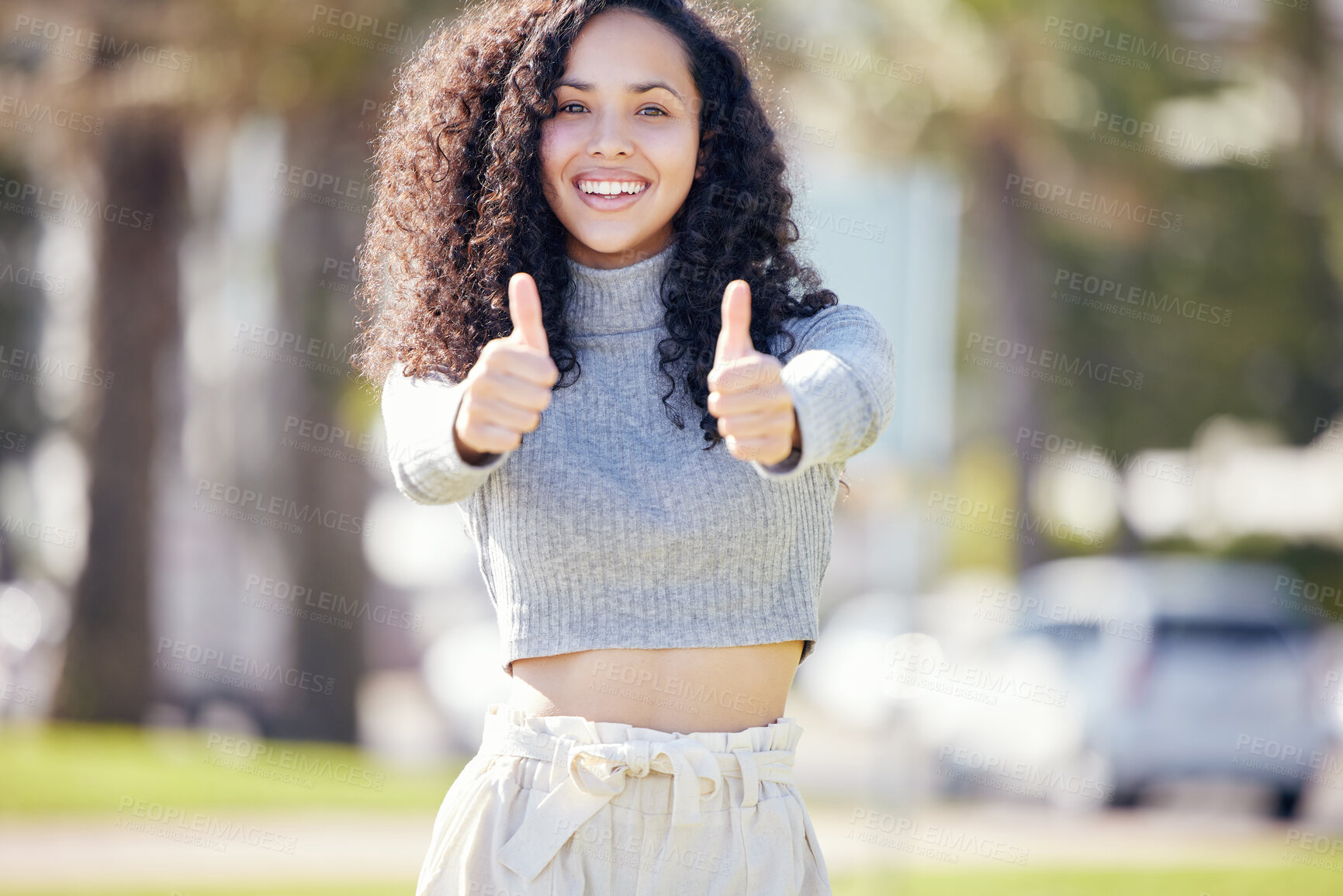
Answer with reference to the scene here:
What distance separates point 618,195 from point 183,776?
837 cm

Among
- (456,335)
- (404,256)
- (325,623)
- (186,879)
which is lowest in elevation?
(186,879)

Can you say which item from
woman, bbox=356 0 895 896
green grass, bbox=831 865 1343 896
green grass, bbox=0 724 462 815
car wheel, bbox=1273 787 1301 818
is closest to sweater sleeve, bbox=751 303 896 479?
woman, bbox=356 0 895 896

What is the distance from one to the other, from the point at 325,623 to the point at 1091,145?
8357 mm

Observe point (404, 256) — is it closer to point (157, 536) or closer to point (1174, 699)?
point (1174, 699)

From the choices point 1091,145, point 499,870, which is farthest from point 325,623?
point 499,870

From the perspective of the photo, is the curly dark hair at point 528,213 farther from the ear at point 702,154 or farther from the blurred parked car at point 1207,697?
the blurred parked car at point 1207,697

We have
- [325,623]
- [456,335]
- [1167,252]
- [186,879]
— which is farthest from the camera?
[1167,252]

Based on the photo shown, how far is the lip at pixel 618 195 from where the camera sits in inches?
94.2

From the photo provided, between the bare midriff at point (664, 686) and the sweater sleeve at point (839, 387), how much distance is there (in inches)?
12.7

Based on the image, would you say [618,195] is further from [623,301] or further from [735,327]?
[735,327]

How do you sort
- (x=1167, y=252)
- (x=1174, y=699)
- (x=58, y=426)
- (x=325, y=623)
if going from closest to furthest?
(x=1174, y=699)
(x=325, y=623)
(x=1167, y=252)
(x=58, y=426)

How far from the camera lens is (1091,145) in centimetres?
1462

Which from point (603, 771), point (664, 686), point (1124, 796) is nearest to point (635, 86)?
point (664, 686)

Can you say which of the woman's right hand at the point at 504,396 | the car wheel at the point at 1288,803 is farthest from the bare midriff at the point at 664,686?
the car wheel at the point at 1288,803
